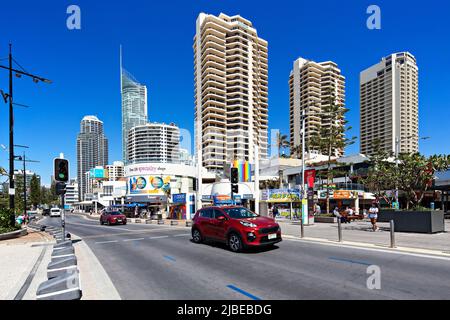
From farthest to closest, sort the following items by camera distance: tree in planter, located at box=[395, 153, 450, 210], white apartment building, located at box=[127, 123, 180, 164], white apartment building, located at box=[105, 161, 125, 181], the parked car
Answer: white apartment building, located at box=[105, 161, 125, 181]
white apartment building, located at box=[127, 123, 180, 164]
the parked car
tree in planter, located at box=[395, 153, 450, 210]

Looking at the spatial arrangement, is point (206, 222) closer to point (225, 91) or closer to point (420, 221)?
point (420, 221)

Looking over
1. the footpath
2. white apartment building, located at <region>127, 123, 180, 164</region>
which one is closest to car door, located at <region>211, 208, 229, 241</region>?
the footpath

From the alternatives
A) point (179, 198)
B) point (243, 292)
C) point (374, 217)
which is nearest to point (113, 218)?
point (179, 198)

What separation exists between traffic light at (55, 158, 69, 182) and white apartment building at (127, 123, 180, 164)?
148 meters

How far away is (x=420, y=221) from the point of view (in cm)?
1538

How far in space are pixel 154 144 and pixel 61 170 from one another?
509 ft

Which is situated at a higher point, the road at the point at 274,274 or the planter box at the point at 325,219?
the road at the point at 274,274

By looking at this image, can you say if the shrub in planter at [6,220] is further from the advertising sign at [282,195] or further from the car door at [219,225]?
the advertising sign at [282,195]

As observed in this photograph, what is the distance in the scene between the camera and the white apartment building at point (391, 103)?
399 feet

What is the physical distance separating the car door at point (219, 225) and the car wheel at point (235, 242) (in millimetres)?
389

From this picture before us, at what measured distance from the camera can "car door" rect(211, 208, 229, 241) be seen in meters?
10.7

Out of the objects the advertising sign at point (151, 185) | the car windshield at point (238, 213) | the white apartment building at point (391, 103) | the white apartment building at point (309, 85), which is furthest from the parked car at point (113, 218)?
the white apartment building at point (391, 103)

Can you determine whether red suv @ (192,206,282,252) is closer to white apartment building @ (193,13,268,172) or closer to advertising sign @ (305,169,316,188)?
advertising sign @ (305,169,316,188)
